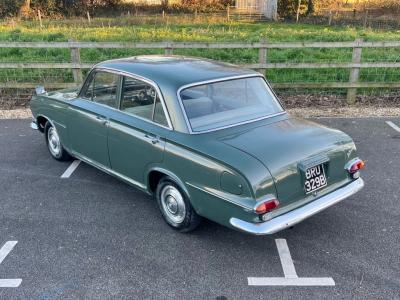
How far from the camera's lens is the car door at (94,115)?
15.1ft

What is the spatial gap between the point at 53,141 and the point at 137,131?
2.21 m

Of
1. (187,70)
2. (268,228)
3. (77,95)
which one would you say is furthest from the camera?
(77,95)

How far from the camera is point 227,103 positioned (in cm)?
414

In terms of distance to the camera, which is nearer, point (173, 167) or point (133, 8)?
point (173, 167)

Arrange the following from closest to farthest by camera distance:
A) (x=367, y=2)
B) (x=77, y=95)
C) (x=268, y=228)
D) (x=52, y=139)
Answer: (x=268, y=228) → (x=77, y=95) → (x=52, y=139) → (x=367, y=2)

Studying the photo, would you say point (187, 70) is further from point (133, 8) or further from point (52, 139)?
point (133, 8)

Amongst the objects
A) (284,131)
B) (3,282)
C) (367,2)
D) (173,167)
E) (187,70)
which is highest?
(367,2)

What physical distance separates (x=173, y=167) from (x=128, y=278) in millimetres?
1052

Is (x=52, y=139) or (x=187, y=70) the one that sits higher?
(x=187, y=70)

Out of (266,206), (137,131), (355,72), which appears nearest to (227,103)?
(137,131)

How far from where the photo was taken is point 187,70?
4.27m

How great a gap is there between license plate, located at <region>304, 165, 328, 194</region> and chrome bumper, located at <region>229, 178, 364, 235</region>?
12 centimetres

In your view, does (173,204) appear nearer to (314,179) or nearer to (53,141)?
(314,179)

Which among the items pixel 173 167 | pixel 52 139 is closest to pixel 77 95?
pixel 52 139
